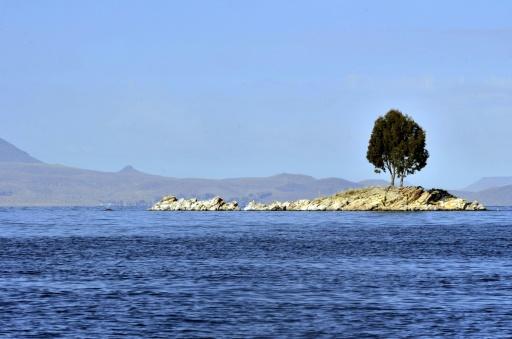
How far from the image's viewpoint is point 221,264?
221 feet

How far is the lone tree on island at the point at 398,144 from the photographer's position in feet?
627

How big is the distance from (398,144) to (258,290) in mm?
144718

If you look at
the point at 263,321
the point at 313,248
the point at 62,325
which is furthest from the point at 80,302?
the point at 313,248

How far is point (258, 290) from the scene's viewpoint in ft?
164

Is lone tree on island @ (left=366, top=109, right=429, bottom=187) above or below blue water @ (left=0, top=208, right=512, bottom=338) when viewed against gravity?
above

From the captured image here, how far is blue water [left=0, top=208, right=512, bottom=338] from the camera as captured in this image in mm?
37938

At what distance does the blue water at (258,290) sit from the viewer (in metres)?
37.9

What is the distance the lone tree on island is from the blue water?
337 ft

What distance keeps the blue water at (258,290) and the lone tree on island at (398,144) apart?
103 metres

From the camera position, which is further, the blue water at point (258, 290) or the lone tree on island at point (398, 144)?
the lone tree on island at point (398, 144)

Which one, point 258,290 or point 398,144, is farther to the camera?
point 398,144

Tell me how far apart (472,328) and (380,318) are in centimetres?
414

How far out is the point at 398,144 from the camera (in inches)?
7534

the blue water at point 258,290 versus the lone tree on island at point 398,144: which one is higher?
the lone tree on island at point 398,144
